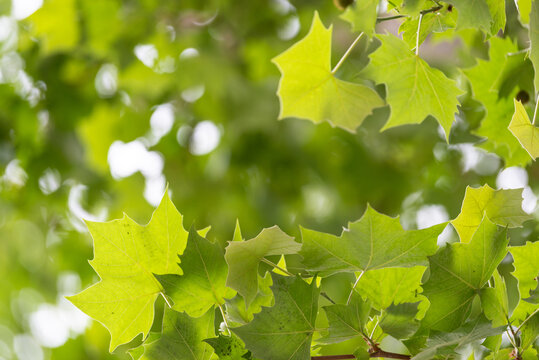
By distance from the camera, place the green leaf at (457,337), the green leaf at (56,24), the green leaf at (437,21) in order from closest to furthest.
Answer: the green leaf at (457,337) → the green leaf at (437,21) → the green leaf at (56,24)

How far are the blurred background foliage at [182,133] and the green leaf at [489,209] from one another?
1.08 meters

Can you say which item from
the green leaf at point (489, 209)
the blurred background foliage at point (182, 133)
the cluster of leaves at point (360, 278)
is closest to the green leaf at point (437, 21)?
the cluster of leaves at point (360, 278)

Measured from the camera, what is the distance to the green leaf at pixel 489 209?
400 mm

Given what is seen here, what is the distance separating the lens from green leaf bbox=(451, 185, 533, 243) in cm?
40

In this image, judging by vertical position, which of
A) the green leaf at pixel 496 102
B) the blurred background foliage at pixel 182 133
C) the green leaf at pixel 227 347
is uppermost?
the green leaf at pixel 227 347

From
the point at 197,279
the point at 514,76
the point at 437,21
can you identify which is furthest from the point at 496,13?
the point at 197,279

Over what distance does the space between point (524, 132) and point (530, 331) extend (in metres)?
0.12

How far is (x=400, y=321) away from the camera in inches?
14.6

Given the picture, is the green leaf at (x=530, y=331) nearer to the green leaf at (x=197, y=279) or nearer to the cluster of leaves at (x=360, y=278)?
the cluster of leaves at (x=360, y=278)

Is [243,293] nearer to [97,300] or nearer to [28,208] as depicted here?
[97,300]

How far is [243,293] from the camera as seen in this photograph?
376 mm

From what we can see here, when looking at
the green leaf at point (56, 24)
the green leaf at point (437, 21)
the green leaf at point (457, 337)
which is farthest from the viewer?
the green leaf at point (56, 24)

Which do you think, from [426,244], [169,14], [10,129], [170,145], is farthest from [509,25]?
[10,129]

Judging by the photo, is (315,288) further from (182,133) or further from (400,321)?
(182,133)
